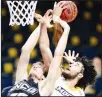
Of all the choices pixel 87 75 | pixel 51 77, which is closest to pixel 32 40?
pixel 51 77

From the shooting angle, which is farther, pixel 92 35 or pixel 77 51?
pixel 92 35

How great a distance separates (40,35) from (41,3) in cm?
28

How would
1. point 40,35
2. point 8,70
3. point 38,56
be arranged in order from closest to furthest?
point 40,35 → point 38,56 → point 8,70

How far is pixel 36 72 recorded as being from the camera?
2.87 meters

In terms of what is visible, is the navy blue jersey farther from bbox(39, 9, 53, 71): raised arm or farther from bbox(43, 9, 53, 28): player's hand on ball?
bbox(43, 9, 53, 28): player's hand on ball

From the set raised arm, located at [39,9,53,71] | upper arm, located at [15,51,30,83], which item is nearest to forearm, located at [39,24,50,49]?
raised arm, located at [39,9,53,71]

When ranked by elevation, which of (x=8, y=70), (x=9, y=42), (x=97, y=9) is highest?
(x=97, y=9)

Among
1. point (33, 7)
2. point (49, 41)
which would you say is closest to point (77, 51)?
point (49, 41)

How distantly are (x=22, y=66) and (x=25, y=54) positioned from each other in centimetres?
8

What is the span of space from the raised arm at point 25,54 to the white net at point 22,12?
0.28ft

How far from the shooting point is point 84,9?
3246 mm

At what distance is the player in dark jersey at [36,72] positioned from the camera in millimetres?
2822

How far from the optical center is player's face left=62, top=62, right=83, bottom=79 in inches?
112

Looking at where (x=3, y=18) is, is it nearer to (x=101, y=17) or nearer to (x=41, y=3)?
(x=41, y=3)
